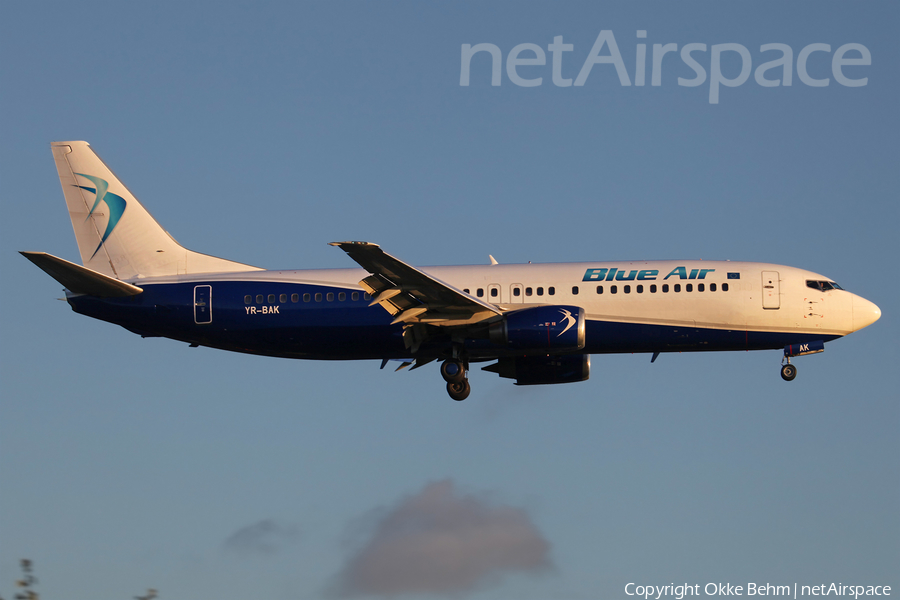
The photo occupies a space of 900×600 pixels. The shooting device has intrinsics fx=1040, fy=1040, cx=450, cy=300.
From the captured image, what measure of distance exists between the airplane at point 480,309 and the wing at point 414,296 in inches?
2.8

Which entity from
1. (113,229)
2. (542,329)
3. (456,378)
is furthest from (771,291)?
(113,229)

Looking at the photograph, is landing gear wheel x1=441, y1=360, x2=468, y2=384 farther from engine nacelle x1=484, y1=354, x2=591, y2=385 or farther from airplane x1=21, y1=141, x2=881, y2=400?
engine nacelle x1=484, y1=354, x2=591, y2=385

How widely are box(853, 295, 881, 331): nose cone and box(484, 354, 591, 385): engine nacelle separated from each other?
1111 cm

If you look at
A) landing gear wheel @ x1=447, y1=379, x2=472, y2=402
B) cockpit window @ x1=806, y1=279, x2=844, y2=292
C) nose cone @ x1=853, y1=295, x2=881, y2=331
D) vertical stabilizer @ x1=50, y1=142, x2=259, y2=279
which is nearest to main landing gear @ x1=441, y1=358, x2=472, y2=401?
landing gear wheel @ x1=447, y1=379, x2=472, y2=402

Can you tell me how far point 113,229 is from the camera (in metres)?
46.5

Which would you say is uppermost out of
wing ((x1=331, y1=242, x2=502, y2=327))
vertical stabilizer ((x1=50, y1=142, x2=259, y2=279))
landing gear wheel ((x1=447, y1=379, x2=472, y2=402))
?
vertical stabilizer ((x1=50, y1=142, x2=259, y2=279))

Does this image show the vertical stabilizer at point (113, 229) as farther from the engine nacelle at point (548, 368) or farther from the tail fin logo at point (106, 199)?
the engine nacelle at point (548, 368)

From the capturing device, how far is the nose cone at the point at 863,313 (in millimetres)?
42156

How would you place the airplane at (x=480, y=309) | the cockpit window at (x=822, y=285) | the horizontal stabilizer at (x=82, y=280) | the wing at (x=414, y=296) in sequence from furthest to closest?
1. the cockpit window at (x=822, y=285)
2. the airplane at (x=480, y=309)
3. the horizontal stabilizer at (x=82, y=280)
4. the wing at (x=414, y=296)

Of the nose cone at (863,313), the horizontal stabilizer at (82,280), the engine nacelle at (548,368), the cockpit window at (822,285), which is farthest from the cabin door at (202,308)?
the nose cone at (863,313)

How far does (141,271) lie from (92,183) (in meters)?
5.02

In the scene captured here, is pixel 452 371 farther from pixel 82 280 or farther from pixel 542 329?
pixel 82 280

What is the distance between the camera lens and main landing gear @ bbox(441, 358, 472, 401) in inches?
1702

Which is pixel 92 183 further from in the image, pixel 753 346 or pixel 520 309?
→ pixel 753 346
